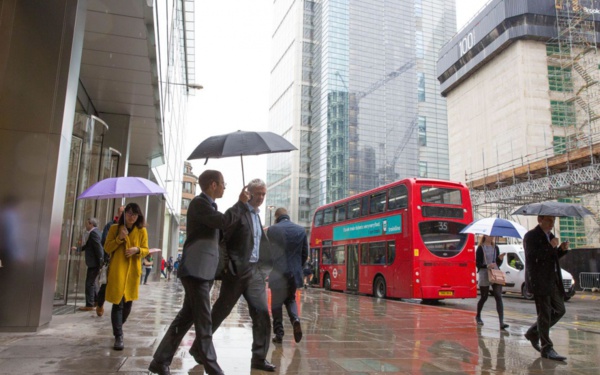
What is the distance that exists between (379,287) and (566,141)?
2933 cm

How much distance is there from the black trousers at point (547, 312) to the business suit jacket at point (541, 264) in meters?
0.06

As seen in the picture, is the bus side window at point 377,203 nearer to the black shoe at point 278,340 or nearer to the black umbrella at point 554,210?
the black umbrella at point 554,210

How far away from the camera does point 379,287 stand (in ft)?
48.6

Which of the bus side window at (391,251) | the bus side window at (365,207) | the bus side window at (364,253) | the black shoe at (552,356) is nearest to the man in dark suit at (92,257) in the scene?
the black shoe at (552,356)

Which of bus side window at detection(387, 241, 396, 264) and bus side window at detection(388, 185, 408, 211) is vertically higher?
bus side window at detection(388, 185, 408, 211)

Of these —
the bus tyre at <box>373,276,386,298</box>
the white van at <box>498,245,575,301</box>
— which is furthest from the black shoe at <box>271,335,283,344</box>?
the white van at <box>498,245,575,301</box>

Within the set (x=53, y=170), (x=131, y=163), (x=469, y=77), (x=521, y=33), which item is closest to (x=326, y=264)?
(x=131, y=163)

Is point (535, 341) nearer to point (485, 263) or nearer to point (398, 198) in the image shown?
point (485, 263)

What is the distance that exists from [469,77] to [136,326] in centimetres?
4767

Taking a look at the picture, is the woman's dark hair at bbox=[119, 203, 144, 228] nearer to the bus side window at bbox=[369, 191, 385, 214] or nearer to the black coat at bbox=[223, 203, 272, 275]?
the black coat at bbox=[223, 203, 272, 275]

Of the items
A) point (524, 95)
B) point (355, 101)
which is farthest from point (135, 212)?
point (355, 101)

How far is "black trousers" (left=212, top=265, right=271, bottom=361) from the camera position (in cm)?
410

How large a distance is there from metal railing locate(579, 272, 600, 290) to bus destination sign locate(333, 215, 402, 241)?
12924 millimetres

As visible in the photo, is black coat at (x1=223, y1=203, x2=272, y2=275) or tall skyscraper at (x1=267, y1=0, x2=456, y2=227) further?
tall skyscraper at (x1=267, y1=0, x2=456, y2=227)
